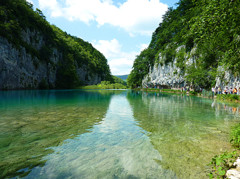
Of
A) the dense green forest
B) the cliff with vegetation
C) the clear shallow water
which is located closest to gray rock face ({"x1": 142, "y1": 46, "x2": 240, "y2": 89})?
the dense green forest

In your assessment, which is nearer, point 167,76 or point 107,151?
point 107,151

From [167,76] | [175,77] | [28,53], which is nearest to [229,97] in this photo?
[175,77]

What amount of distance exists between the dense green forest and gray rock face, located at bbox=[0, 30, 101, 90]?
47452mm

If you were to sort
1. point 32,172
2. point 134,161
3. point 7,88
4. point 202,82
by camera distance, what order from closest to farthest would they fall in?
point 32,172
point 134,161
point 202,82
point 7,88

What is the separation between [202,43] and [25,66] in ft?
190

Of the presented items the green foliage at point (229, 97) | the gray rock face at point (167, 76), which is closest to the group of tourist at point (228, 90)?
the green foliage at point (229, 97)

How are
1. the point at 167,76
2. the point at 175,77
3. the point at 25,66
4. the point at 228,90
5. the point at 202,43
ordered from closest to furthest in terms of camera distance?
the point at 202,43
the point at 228,90
the point at 175,77
the point at 25,66
the point at 167,76

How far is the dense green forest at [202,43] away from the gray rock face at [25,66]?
47.5m

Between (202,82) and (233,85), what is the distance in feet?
37.0

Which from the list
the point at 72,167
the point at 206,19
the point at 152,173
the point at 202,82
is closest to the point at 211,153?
the point at 152,173

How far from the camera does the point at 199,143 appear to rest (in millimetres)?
5699

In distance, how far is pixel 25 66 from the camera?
5362 cm

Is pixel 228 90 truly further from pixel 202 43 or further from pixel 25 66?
pixel 25 66

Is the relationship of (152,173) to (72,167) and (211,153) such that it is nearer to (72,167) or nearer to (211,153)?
(72,167)
